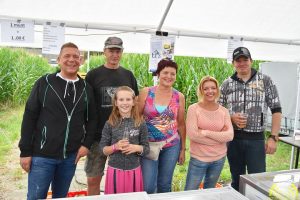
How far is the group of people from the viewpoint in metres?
2.24

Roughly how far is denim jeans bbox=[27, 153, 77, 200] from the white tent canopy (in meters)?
1.38

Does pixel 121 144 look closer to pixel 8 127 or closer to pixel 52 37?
pixel 52 37

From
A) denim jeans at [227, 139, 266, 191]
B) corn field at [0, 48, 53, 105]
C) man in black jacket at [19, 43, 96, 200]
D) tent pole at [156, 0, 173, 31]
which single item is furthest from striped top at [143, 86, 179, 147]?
corn field at [0, 48, 53, 105]

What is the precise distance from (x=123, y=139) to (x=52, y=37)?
130 cm

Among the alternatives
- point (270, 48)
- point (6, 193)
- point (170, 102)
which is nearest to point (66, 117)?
point (170, 102)

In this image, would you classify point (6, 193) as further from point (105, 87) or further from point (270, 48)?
point (270, 48)

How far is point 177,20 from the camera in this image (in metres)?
3.09

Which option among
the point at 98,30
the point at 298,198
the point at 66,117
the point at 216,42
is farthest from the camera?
the point at 216,42

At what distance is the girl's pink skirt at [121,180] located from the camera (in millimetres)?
2301

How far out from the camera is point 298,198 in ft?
4.81

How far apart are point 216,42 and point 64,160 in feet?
7.82

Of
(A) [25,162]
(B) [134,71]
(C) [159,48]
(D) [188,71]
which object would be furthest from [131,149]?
(B) [134,71]

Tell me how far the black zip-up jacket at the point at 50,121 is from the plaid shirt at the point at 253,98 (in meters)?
1.48

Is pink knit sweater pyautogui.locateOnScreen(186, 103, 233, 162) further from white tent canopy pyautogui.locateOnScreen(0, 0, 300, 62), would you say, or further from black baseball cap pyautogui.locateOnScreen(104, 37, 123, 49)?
white tent canopy pyautogui.locateOnScreen(0, 0, 300, 62)
